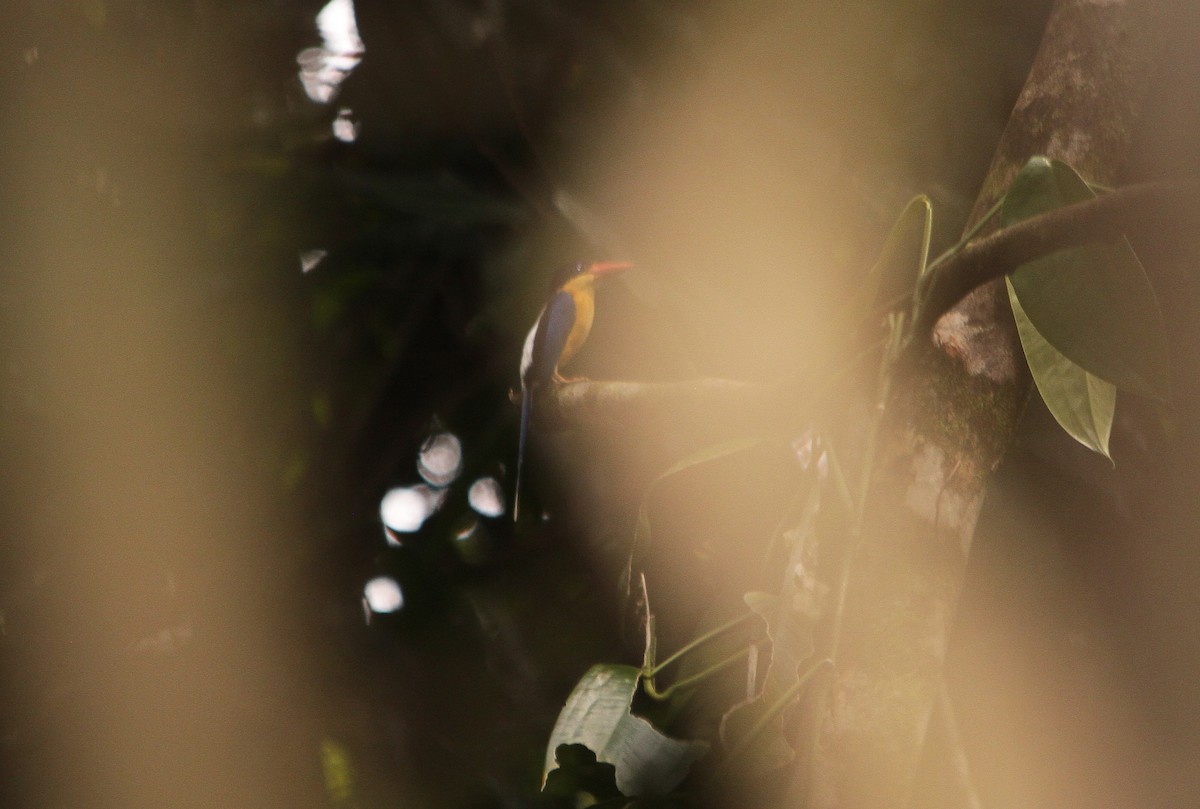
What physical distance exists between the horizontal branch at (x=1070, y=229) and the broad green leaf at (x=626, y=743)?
1.99 feet

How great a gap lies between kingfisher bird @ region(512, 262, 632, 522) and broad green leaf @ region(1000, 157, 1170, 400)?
1737 mm

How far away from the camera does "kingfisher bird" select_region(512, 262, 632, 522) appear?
2627mm

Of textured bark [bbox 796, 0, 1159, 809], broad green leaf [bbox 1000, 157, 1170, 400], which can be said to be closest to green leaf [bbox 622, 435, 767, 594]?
textured bark [bbox 796, 0, 1159, 809]

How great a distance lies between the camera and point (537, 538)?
2.61m

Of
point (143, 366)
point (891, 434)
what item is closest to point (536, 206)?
point (143, 366)

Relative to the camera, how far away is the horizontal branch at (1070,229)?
2.54ft

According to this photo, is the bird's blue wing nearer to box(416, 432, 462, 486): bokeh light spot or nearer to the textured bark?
box(416, 432, 462, 486): bokeh light spot

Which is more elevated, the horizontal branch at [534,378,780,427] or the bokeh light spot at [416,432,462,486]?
the horizontal branch at [534,378,780,427]

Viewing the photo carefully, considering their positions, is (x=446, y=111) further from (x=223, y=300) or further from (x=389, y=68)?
(x=223, y=300)

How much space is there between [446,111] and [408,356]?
70cm

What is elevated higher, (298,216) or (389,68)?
(389,68)

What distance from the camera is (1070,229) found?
844 millimetres

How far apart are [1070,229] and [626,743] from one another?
764 millimetres

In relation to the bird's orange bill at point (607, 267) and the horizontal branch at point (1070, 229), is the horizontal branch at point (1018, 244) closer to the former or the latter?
the horizontal branch at point (1070, 229)
